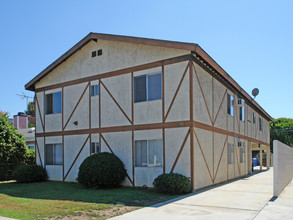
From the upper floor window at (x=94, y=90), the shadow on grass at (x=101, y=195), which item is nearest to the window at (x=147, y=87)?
the upper floor window at (x=94, y=90)

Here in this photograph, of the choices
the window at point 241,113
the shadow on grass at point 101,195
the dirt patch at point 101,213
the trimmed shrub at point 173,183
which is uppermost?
the window at point 241,113

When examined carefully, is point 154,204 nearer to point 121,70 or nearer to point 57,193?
point 57,193

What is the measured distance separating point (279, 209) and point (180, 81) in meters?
6.47

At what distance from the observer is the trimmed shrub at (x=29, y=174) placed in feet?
57.3

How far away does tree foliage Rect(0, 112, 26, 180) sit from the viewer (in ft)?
63.2

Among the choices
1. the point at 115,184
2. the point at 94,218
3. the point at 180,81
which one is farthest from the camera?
the point at 115,184

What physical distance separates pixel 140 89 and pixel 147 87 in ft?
1.41

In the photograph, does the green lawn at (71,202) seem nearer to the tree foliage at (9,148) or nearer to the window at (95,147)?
the window at (95,147)

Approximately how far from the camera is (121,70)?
1568 cm

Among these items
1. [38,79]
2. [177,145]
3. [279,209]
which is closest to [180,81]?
[177,145]

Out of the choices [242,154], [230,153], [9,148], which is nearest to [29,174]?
[9,148]

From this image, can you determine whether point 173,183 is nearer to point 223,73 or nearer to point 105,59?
point 223,73

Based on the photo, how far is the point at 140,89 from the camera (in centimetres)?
1486

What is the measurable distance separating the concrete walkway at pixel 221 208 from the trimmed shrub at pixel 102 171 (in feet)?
12.2
